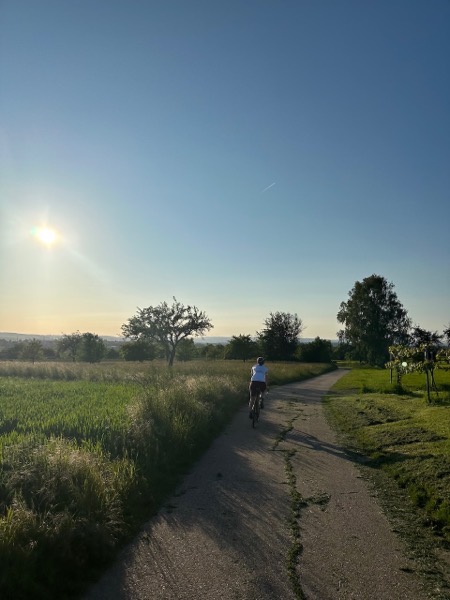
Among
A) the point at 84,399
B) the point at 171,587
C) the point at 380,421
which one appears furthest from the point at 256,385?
the point at 171,587

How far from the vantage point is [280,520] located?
19.7ft

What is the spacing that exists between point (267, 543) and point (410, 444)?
6147 millimetres

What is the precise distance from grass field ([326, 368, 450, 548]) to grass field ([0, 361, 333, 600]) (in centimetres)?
385

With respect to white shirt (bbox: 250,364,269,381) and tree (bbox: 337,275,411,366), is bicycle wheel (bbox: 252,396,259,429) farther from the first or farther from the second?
tree (bbox: 337,275,411,366)

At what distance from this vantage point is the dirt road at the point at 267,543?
4.29 meters

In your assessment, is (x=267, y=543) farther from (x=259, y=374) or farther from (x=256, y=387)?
(x=259, y=374)

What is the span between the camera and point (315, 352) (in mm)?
73062

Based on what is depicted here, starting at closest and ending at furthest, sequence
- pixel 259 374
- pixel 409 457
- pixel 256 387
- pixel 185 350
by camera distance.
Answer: pixel 409 457 < pixel 256 387 < pixel 259 374 < pixel 185 350

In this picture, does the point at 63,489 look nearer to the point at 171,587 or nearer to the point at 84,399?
the point at 171,587

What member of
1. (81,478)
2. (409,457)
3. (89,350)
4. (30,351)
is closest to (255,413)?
(409,457)

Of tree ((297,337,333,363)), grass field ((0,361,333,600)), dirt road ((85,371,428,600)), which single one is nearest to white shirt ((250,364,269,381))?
grass field ((0,361,333,600))

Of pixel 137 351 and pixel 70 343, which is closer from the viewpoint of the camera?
pixel 137 351

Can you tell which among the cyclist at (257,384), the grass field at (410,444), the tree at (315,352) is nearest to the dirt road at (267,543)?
the grass field at (410,444)

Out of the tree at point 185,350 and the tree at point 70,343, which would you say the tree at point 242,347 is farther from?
the tree at point 70,343
